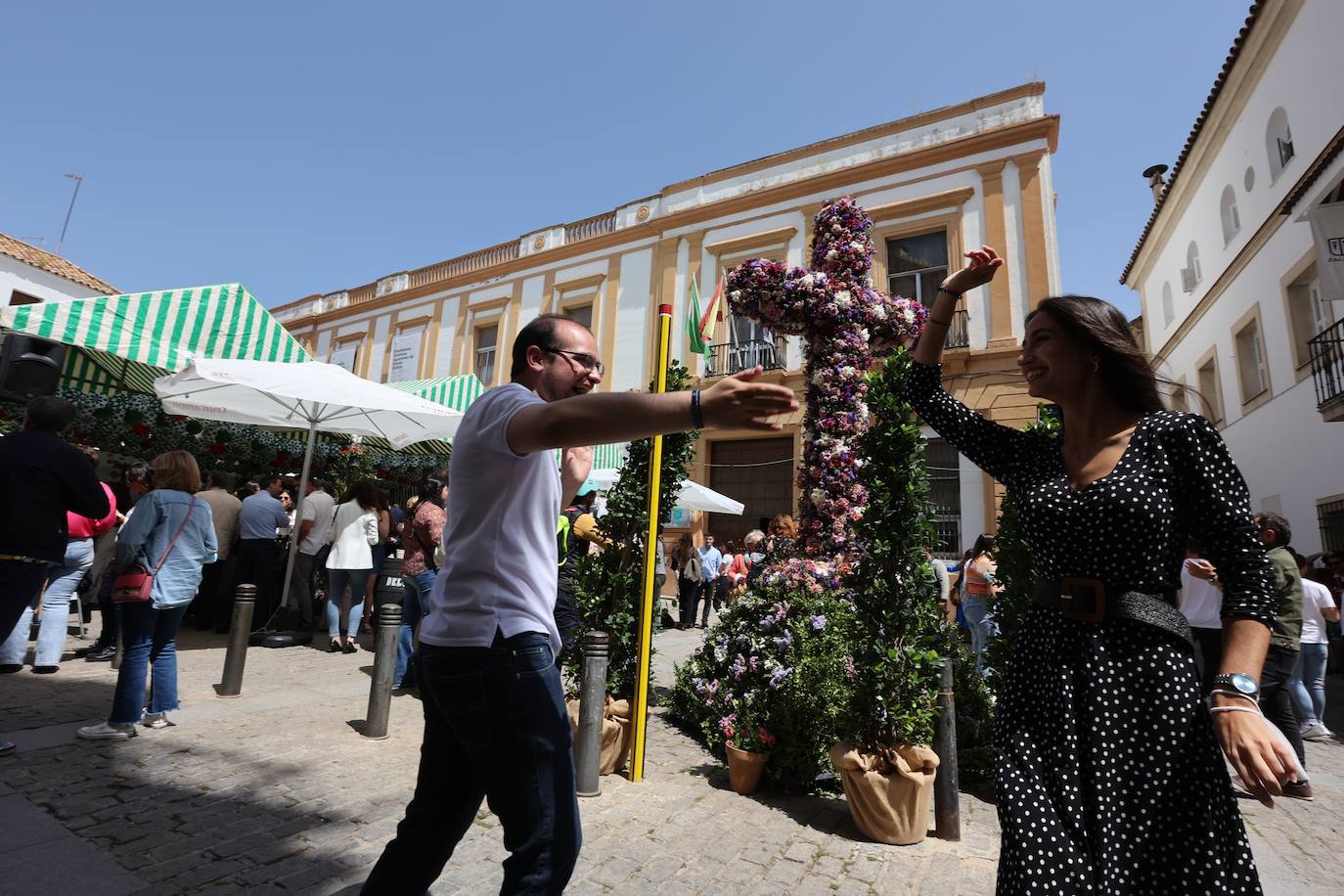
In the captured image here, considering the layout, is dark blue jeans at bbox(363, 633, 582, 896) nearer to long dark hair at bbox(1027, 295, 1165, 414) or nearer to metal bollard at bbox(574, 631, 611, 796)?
long dark hair at bbox(1027, 295, 1165, 414)

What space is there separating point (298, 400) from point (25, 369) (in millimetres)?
3571

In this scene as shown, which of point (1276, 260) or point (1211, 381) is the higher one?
point (1276, 260)

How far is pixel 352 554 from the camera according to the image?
760 cm

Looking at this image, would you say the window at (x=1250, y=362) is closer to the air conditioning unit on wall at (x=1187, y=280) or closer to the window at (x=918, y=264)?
the air conditioning unit on wall at (x=1187, y=280)

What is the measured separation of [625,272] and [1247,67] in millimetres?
14479

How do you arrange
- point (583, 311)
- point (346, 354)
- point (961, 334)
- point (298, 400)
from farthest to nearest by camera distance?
point (346, 354) → point (583, 311) → point (961, 334) → point (298, 400)

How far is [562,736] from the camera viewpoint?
1.71 meters

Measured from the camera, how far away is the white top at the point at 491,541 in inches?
66.3

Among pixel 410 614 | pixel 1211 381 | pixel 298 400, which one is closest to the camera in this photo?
pixel 410 614

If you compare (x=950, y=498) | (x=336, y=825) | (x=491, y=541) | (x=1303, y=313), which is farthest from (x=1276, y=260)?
(x=336, y=825)

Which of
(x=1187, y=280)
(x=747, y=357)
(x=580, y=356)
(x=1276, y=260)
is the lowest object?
(x=580, y=356)

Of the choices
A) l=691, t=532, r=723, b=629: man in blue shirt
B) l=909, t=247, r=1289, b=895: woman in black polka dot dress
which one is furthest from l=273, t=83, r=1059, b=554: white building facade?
l=909, t=247, r=1289, b=895: woman in black polka dot dress

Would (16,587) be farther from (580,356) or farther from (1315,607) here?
(1315,607)

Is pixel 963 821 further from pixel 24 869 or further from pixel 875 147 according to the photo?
pixel 875 147
